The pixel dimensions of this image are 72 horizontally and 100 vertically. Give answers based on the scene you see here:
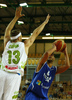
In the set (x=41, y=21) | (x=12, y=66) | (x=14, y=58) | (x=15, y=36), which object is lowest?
(x=12, y=66)

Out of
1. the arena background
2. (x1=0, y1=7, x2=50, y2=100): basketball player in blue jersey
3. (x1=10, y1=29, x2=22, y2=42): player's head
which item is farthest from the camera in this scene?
the arena background

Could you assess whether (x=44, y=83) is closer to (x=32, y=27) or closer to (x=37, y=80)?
(x=37, y=80)

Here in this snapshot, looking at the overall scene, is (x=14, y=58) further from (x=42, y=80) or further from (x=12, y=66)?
(x=42, y=80)

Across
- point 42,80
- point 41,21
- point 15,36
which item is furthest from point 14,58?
point 41,21

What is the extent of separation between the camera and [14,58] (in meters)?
4.18

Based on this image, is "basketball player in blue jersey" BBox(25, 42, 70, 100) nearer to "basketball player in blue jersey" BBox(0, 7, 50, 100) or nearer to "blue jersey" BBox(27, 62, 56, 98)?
"blue jersey" BBox(27, 62, 56, 98)

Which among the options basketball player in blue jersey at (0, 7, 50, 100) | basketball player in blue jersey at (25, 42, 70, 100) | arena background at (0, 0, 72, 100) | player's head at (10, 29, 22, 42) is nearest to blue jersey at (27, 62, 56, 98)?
basketball player in blue jersey at (25, 42, 70, 100)

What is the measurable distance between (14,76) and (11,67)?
0.21 m

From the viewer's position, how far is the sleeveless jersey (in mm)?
4133

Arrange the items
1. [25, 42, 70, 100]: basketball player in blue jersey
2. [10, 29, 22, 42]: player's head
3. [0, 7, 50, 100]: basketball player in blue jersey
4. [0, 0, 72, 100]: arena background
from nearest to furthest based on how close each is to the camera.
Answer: [0, 7, 50, 100]: basketball player in blue jersey, [10, 29, 22, 42]: player's head, [25, 42, 70, 100]: basketball player in blue jersey, [0, 0, 72, 100]: arena background

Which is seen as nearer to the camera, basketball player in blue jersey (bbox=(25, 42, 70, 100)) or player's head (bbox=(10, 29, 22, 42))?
player's head (bbox=(10, 29, 22, 42))

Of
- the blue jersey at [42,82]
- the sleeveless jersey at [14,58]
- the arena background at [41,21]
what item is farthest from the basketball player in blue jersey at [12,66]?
the arena background at [41,21]

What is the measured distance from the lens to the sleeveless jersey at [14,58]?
4.13 meters

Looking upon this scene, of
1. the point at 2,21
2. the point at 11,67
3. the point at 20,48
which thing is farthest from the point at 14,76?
the point at 2,21
